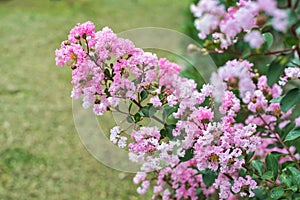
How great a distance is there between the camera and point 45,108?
10.2 ft

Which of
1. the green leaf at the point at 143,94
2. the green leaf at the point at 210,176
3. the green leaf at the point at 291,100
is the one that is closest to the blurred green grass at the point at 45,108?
the green leaf at the point at 210,176

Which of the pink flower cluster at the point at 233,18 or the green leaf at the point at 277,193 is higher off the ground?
the pink flower cluster at the point at 233,18

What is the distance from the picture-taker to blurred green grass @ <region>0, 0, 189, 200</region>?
2291 millimetres

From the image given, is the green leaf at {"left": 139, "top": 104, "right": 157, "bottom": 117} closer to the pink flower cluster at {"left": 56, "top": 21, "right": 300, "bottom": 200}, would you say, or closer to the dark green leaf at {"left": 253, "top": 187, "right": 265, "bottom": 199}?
the pink flower cluster at {"left": 56, "top": 21, "right": 300, "bottom": 200}

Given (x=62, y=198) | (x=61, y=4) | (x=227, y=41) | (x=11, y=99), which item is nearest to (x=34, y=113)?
(x=11, y=99)

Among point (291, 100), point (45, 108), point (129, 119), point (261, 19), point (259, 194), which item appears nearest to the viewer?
point (261, 19)

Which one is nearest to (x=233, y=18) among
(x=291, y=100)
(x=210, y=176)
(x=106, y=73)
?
(x=291, y=100)

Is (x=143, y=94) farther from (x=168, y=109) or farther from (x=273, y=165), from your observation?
(x=273, y=165)

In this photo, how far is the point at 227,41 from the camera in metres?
0.95

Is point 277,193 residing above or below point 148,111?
below

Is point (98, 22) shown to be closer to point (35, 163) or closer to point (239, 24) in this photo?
point (35, 163)

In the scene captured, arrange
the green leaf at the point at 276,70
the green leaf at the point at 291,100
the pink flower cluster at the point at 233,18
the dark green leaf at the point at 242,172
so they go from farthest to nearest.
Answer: the dark green leaf at the point at 242,172, the green leaf at the point at 291,100, the green leaf at the point at 276,70, the pink flower cluster at the point at 233,18

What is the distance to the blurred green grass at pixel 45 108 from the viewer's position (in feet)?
7.52

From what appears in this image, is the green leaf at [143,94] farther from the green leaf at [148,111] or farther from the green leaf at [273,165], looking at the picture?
the green leaf at [273,165]
